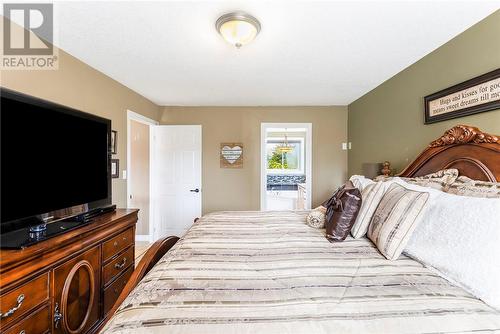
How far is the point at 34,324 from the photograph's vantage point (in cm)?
121

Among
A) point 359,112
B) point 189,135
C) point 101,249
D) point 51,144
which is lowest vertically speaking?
point 101,249

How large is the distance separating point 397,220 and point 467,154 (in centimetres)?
85

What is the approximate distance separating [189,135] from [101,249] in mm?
2655

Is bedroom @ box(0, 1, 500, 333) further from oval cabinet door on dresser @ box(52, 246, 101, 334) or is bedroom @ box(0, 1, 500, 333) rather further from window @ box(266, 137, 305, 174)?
window @ box(266, 137, 305, 174)

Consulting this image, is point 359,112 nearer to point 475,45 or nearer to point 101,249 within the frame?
point 475,45

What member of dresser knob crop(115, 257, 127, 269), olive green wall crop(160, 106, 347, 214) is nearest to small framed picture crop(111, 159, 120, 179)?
dresser knob crop(115, 257, 127, 269)

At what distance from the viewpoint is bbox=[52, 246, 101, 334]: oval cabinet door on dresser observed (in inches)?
53.7

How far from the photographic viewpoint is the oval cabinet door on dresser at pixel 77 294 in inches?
53.7

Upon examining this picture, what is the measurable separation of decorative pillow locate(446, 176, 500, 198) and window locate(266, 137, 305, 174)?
6.47 m

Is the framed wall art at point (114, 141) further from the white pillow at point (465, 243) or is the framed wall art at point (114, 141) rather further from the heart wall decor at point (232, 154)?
the white pillow at point (465, 243)

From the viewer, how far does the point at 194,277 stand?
106 centimetres

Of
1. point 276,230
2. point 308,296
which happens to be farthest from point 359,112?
point 308,296

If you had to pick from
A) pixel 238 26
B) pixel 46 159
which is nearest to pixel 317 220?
pixel 238 26

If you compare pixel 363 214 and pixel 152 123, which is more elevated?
pixel 152 123
